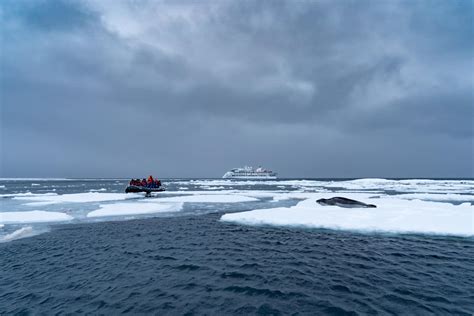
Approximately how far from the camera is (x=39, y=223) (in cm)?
1602

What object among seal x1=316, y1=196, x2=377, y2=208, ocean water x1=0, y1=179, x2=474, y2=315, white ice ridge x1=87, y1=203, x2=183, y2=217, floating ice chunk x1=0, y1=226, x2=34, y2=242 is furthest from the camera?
seal x1=316, y1=196, x2=377, y2=208

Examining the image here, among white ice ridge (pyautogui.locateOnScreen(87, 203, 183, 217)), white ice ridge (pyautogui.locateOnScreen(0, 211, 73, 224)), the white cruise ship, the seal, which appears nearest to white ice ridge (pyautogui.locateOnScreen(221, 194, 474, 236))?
the seal

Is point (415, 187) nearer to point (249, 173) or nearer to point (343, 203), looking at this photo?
point (343, 203)

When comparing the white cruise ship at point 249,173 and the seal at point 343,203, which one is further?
the white cruise ship at point 249,173

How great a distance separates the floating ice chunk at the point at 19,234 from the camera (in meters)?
12.3

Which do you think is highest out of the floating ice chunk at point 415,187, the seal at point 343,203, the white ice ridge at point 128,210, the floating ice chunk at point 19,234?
the seal at point 343,203

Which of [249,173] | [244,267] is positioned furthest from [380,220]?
[249,173]

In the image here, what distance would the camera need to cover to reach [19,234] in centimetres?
1315

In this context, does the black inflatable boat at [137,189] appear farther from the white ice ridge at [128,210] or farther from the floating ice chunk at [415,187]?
the floating ice chunk at [415,187]

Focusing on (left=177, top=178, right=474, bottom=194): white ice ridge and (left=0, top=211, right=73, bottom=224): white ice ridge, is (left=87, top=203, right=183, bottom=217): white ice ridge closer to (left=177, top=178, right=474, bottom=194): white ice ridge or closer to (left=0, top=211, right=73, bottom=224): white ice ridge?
(left=0, top=211, right=73, bottom=224): white ice ridge

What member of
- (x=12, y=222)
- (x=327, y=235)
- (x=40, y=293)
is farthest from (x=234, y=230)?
(x=12, y=222)

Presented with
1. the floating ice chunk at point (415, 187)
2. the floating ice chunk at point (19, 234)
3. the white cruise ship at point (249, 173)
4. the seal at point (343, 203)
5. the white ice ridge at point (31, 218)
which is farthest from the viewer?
the white cruise ship at point (249, 173)

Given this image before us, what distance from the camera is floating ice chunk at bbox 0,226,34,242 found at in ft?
40.2

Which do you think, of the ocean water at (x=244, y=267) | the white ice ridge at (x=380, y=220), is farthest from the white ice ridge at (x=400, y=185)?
the ocean water at (x=244, y=267)
